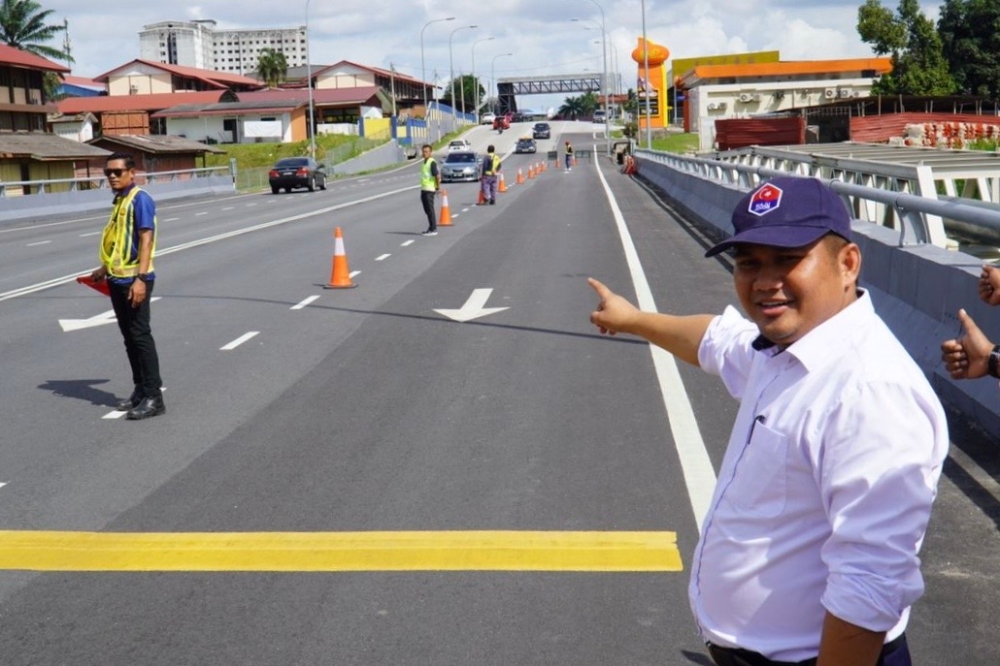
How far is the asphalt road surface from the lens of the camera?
498cm

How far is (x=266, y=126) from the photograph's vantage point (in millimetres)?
108000

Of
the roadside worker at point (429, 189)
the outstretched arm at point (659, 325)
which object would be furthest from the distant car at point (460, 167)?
the outstretched arm at point (659, 325)

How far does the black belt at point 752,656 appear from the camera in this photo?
2520 millimetres

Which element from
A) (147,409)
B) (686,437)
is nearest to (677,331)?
(686,437)

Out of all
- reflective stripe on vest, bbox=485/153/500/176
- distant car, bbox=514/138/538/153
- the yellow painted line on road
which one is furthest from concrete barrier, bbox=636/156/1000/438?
distant car, bbox=514/138/538/153

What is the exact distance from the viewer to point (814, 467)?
2.34 meters

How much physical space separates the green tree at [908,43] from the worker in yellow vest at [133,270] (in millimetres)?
87284

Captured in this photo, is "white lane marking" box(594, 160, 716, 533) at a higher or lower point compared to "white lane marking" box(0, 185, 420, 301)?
lower

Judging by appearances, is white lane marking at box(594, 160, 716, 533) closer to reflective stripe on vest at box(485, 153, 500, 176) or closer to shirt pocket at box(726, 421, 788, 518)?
shirt pocket at box(726, 421, 788, 518)

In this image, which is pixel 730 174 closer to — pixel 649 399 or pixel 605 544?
pixel 649 399

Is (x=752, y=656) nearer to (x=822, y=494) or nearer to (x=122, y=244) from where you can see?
(x=822, y=494)

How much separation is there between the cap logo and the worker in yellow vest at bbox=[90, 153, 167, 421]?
747cm

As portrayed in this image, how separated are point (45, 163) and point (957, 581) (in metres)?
61.9

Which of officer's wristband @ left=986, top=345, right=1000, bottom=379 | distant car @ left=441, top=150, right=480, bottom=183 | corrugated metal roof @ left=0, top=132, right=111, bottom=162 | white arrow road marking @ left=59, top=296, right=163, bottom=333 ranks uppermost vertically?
corrugated metal roof @ left=0, top=132, right=111, bottom=162
